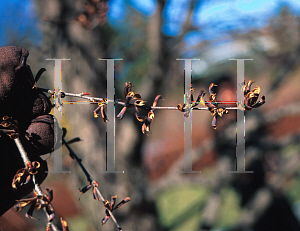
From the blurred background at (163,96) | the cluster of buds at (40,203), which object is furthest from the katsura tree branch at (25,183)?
the blurred background at (163,96)

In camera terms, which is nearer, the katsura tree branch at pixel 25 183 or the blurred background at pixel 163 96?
the katsura tree branch at pixel 25 183

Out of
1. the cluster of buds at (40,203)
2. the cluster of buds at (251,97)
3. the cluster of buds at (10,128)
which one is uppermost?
the cluster of buds at (251,97)

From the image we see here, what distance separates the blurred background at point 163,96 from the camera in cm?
68

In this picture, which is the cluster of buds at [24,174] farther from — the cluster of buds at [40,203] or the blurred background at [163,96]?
the blurred background at [163,96]

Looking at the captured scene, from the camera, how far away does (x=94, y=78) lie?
680 millimetres

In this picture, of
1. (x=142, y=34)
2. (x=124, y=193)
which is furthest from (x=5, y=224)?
(x=142, y=34)

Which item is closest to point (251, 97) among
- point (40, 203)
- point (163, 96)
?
point (40, 203)

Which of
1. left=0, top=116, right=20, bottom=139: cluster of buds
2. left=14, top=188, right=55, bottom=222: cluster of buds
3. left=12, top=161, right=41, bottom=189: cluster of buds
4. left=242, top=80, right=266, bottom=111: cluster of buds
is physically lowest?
left=14, top=188, right=55, bottom=222: cluster of buds

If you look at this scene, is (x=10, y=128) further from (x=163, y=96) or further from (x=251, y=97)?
(x=163, y=96)

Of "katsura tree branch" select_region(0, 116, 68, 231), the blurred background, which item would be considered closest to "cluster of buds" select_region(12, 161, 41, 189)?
"katsura tree branch" select_region(0, 116, 68, 231)

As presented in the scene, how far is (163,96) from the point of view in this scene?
87 cm

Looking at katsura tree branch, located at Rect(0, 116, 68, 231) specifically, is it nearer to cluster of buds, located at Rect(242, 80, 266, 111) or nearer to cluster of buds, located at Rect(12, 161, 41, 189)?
cluster of buds, located at Rect(12, 161, 41, 189)

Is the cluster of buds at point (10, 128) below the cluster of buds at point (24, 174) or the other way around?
the other way around

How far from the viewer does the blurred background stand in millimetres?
682
